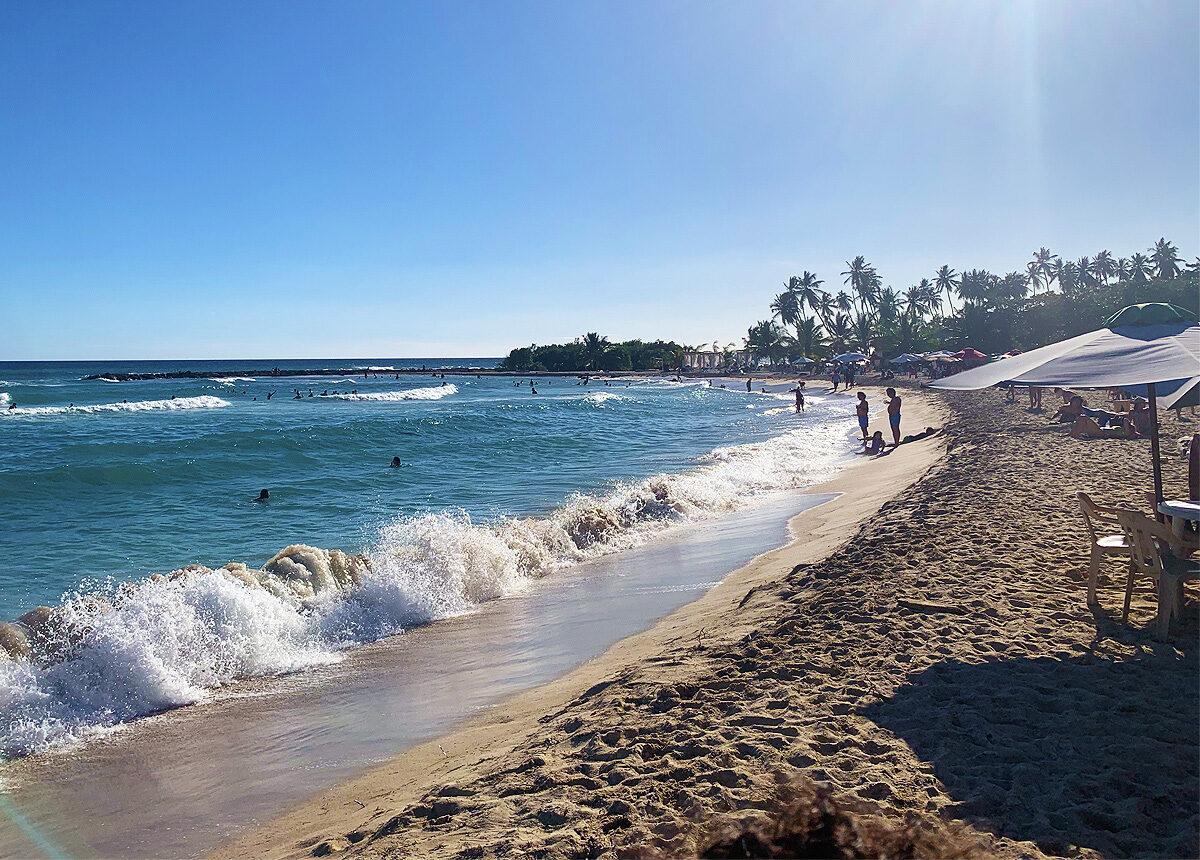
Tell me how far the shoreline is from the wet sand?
0.21 m

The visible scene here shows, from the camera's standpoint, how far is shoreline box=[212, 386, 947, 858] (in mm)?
3873

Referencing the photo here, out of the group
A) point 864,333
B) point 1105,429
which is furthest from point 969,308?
point 1105,429

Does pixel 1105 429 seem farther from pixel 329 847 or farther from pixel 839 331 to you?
pixel 839 331

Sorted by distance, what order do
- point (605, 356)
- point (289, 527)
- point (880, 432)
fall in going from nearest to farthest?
1. point (289, 527)
2. point (880, 432)
3. point (605, 356)

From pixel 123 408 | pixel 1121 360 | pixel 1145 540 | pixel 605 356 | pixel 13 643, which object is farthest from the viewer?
pixel 605 356

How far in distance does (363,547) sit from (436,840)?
8081 millimetres

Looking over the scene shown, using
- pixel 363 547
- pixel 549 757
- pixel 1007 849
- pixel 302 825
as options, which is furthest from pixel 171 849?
pixel 363 547

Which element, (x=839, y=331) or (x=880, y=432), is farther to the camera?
(x=839, y=331)

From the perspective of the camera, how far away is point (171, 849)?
12.9 ft

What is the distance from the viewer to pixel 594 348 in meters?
108

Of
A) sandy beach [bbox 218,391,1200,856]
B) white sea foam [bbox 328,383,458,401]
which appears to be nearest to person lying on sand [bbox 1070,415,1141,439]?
sandy beach [bbox 218,391,1200,856]

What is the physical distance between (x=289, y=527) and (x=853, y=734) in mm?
10769

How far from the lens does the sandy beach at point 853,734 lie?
306 centimetres

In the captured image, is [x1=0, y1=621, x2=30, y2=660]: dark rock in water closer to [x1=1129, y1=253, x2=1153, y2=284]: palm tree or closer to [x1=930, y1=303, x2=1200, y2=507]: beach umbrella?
[x1=930, y1=303, x2=1200, y2=507]: beach umbrella
